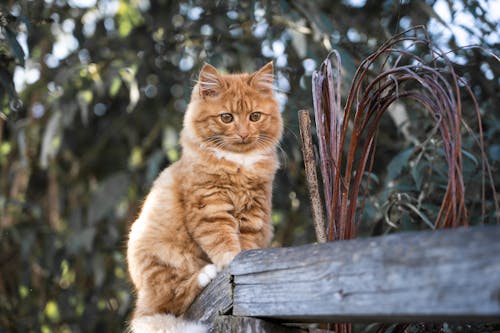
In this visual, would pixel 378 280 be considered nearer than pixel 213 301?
Yes

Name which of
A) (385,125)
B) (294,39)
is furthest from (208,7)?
(385,125)

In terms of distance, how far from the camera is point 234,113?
8.20 feet

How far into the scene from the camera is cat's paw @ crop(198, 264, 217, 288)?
1.94 m

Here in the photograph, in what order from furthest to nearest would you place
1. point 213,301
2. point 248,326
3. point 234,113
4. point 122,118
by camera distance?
point 122,118 → point 234,113 → point 213,301 → point 248,326

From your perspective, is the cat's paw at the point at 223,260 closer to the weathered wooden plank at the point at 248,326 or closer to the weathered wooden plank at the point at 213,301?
the weathered wooden plank at the point at 213,301

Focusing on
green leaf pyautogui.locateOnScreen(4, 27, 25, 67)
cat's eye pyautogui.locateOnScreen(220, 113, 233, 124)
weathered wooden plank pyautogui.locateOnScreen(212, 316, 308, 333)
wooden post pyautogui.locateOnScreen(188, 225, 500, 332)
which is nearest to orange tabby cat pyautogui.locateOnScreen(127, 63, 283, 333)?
cat's eye pyautogui.locateOnScreen(220, 113, 233, 124)

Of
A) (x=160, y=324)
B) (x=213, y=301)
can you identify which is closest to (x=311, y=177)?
(x=213, y=301)

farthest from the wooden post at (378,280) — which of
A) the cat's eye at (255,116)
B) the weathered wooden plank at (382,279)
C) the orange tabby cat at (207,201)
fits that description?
the cat's eye at (255,116)

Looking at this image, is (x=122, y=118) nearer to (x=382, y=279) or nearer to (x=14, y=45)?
(x=14, y=45)

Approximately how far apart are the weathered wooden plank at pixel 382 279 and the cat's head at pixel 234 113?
3.32 feet

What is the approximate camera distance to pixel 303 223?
16.0ft

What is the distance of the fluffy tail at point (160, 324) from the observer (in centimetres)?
181

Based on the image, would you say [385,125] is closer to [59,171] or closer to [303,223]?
[303,223]

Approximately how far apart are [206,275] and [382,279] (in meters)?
0.95
